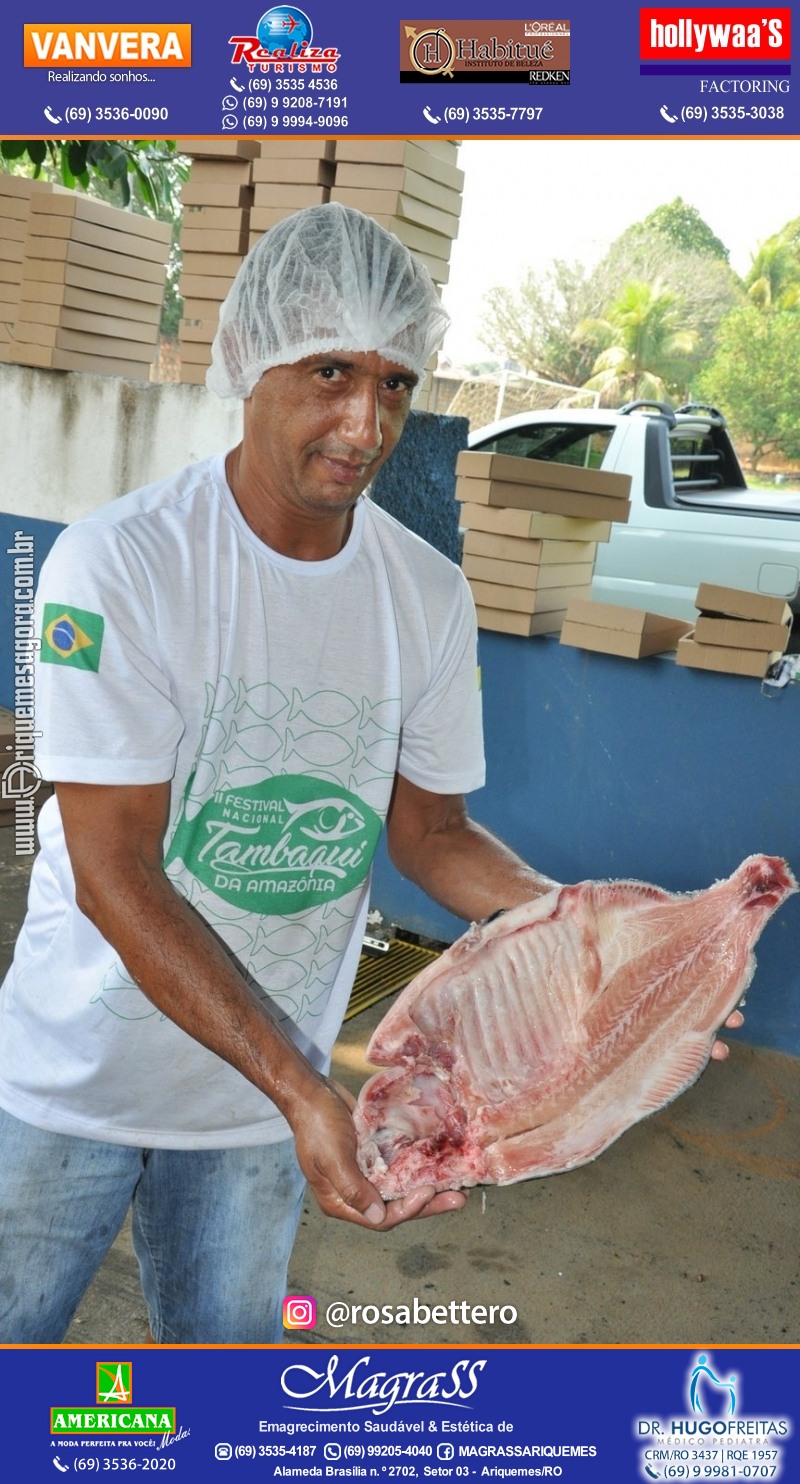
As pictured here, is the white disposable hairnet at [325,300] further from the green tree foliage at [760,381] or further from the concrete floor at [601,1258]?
the green tree foliage at [760,381]

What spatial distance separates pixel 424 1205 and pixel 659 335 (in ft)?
102

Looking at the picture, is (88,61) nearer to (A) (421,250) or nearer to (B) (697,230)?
(A) (421,250)

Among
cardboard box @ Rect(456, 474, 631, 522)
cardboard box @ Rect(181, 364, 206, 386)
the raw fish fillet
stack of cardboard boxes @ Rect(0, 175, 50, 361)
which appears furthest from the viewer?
stack of cardboard boxes @ Rect(0, 175, 50, 361)

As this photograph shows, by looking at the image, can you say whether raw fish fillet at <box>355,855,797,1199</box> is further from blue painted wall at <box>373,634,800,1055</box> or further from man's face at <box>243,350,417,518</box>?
blue painted wall at <box>373,634,800,1055</box>

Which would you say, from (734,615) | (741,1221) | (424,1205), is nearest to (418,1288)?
(741,1221)

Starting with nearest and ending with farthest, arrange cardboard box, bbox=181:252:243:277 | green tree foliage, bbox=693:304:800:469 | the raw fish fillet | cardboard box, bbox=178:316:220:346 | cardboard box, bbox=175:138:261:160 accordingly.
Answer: the raw fish fillet < cardboard box, bbox=175:138:261:160 < cardboard box, bbox=181:252:243:277 < cardboard box, bbox=178:316:220:346 < green tree foliage, bbox=693:304:800:469

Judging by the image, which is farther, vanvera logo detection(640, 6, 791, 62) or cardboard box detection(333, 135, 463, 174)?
cardboard box detection(333, 135, 463, 174)

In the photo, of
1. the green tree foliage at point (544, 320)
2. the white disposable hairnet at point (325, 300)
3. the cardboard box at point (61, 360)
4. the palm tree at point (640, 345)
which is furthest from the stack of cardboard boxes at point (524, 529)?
the green tree foliage at point (544, 320)

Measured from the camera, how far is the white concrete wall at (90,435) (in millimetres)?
5629

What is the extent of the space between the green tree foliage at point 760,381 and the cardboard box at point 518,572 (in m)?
26.5

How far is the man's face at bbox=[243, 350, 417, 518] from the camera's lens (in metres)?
1.75

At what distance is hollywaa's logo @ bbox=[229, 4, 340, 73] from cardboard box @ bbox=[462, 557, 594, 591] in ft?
6.87

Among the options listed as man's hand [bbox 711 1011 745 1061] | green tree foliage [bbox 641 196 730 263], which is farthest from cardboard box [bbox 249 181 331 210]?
green tree foliage [bbox 641 196 730 263]

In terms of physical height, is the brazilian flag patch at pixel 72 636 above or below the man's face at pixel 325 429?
below
